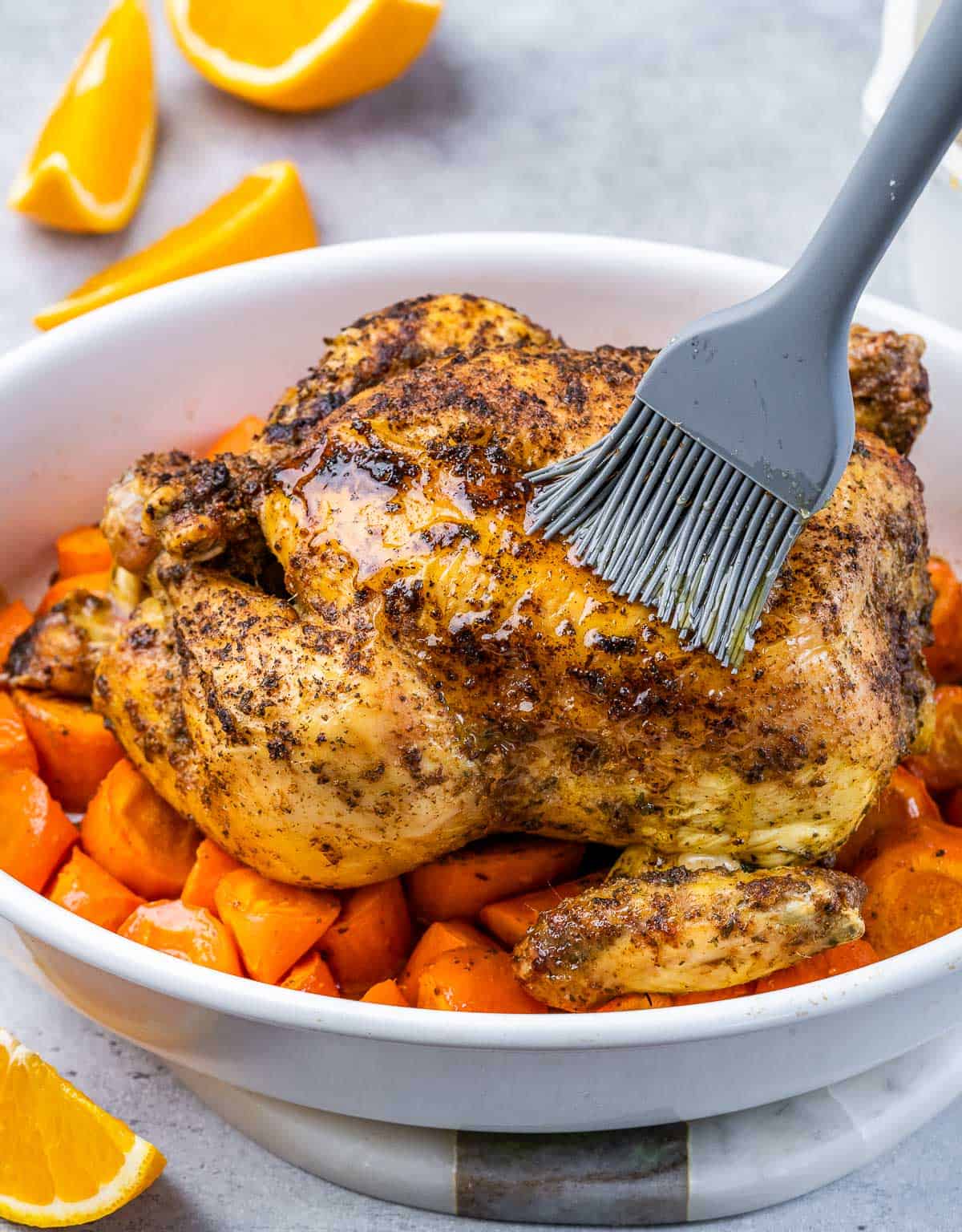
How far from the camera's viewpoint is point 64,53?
424 centimetres

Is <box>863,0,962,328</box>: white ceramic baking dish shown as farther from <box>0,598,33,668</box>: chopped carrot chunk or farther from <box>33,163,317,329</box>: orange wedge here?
<box>0,598,33,668</box>: chopped carrot chunk

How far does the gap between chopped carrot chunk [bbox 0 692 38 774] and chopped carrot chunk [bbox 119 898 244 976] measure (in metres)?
0.39

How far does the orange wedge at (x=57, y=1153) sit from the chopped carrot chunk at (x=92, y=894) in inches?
9.4

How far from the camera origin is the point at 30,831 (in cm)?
251

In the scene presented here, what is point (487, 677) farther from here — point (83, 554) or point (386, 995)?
point (83, 554)

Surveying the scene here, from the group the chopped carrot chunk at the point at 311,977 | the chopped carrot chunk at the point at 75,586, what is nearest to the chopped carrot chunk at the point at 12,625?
the chopped carrot chunk at the point at 75,586

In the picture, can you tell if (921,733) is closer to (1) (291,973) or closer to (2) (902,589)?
(2) (902,589)

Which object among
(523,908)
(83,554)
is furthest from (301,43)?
(523,908)

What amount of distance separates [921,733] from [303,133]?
8.86ft

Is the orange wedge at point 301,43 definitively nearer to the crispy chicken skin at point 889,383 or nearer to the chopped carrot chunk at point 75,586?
the chopped carrot chunk at point 75,586

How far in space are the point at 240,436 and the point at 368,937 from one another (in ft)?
3.94

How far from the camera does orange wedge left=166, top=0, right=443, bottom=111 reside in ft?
12.2

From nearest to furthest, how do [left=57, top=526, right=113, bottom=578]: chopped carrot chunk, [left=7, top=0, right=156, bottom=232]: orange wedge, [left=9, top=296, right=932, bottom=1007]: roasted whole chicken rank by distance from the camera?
[left=9, top=296, right=932, bottom=1007]: roasted whole chicken → [left=57, top=526, right=113, bottom=578]: chopped carrot chunk → [left=7, top=0, right=156, bottom=232]: orange wedge

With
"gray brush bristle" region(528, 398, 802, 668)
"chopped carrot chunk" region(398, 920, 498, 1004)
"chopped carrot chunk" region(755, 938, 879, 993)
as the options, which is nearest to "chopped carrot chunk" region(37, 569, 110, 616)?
"chopped carrot chunk" region(398, 920, 498, 1004)
